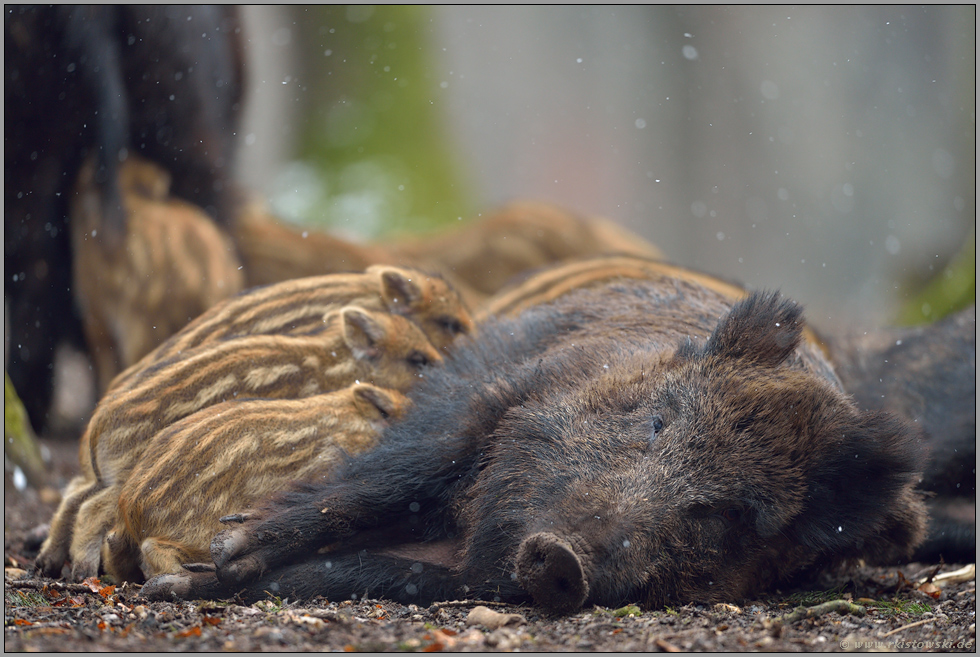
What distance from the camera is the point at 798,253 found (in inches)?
421

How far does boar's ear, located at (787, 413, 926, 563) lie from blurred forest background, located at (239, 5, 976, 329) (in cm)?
525

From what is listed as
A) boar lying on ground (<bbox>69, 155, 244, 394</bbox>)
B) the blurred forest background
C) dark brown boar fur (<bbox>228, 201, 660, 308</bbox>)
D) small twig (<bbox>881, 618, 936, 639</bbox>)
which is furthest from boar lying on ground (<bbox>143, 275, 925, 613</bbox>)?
the blurred forest background

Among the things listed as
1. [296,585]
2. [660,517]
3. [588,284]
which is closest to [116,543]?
[296,585]

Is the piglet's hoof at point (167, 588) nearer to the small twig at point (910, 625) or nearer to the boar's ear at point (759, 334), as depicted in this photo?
the boar's ear at point (759, 334)

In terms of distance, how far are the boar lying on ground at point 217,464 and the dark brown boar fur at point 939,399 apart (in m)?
2.35

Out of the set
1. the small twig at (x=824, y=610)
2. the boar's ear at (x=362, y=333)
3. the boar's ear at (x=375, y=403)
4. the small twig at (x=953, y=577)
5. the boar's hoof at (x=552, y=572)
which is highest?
the boar's ear at (x=362, y=333)

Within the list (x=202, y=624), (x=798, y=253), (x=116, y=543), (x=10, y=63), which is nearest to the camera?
(x=202, y=624)

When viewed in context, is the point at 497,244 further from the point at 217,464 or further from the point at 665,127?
the point at 665,127

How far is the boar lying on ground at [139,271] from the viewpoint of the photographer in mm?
4367

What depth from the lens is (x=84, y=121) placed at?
4188mm

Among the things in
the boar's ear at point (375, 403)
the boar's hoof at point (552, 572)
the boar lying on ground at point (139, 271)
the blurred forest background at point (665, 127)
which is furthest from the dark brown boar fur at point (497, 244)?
the boar's hoof at point (552, 572)

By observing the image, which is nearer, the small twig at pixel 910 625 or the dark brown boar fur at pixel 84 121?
the small twig at pixel 910 625

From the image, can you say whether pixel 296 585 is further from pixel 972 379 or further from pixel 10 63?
pixel 972 379

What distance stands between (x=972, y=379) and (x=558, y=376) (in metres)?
2.62
